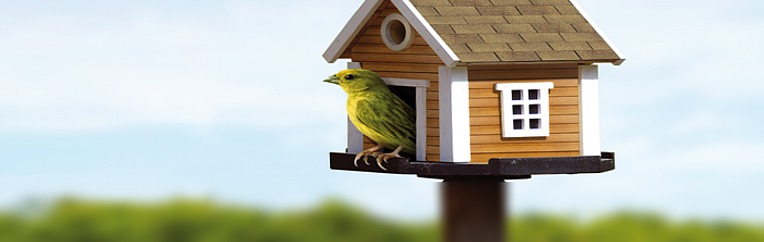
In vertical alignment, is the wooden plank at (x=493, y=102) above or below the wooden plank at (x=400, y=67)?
below

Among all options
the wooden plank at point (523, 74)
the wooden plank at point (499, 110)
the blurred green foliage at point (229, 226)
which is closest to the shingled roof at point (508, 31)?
the wooden plank at point (523, 74)

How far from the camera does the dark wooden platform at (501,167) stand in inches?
205

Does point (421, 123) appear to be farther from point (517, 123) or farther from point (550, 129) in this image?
point (550, 129)

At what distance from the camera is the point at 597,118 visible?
5.48 meters

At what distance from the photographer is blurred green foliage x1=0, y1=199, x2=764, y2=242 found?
325 inches

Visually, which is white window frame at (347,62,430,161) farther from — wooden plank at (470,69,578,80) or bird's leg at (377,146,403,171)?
wooden plank at (470,69,578,80)

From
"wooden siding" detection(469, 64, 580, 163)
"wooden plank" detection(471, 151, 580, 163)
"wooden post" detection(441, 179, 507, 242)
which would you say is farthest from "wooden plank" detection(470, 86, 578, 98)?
"wooden post" detection(441, 179, 507, 242)

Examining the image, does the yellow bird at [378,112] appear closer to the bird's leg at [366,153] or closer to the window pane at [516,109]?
the bird's leg at [366,153]

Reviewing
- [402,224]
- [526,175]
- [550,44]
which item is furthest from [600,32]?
[402,224]

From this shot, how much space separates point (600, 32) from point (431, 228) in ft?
10.6

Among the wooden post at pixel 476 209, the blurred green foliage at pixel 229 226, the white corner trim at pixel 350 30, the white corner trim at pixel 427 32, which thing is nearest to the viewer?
the white corner trim at pixel 427 32

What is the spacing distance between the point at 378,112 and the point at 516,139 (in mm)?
579

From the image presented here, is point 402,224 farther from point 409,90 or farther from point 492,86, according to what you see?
point 492,86

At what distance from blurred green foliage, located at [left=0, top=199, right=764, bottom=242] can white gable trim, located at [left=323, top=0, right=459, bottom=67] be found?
8.91 ft
